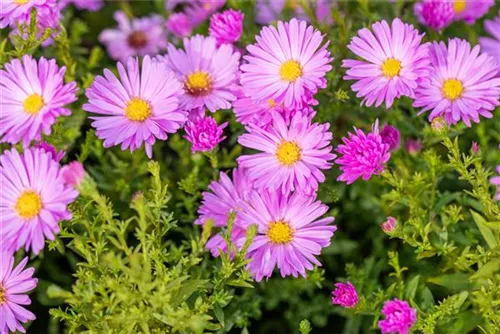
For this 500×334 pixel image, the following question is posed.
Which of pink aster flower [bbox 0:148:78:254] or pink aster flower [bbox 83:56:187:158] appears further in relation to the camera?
pink aster flower [bbox 83:56:187:158]

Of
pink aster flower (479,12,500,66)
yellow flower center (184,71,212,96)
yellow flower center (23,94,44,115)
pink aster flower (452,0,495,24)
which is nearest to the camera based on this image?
yellow flower center (23,94,44,115)

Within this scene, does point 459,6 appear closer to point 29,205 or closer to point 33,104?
point 33,104

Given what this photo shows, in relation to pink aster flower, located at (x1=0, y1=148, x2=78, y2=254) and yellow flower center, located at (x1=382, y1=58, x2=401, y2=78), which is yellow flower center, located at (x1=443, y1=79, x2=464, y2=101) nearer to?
yellow flower center, located at (x1=382, y1=58, x2=401, y2=78)

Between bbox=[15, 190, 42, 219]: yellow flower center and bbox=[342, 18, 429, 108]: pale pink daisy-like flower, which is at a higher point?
bbox=[342, 18, 429, 108]: pale pink daisy-like flower

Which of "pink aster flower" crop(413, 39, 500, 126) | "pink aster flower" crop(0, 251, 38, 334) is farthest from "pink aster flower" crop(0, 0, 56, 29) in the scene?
"pink aster flower" crop(413, 39, 500, 126)

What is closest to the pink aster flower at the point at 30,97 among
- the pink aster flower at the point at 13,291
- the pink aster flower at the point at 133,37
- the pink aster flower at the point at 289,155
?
the pink aster flower at the point at 13,291

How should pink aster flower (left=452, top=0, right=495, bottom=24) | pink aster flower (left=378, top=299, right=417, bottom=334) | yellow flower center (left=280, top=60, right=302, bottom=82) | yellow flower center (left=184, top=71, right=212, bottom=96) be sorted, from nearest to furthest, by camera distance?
pink aster flower (left=378, top=299, right=417, bottom=334) → yellow flower center (left=280, top=60, right=302, bottom=82) → yellow flower center (left=184, top=71, right=212, bottom=96) → pink aster flower (left=452, top=0, right=495, bottom=24)

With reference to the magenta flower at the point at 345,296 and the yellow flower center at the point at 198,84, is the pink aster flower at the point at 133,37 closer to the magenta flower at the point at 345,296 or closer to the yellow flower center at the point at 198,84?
the yellow flower center at the point at 198,84
